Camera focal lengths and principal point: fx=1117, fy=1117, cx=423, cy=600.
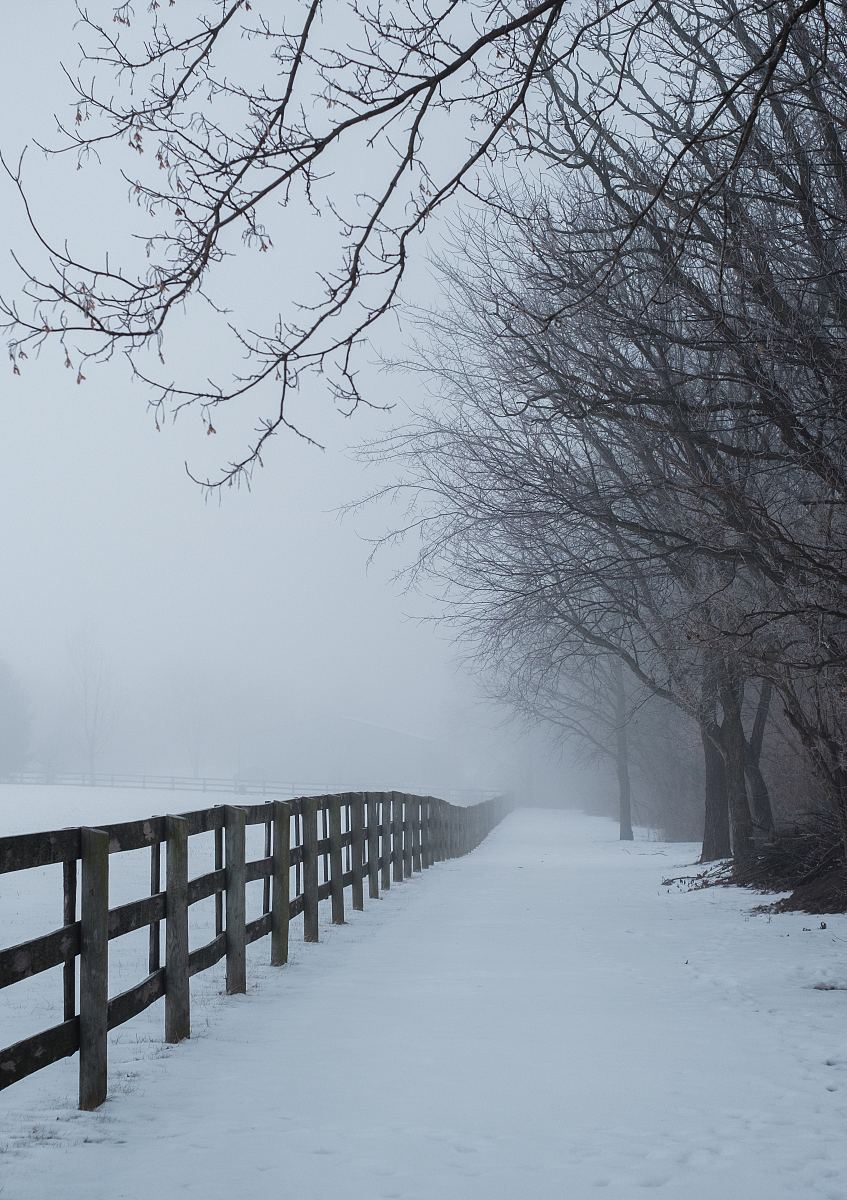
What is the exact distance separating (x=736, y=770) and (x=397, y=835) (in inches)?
205

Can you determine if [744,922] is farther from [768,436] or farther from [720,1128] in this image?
[720,1128]

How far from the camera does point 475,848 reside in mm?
28594

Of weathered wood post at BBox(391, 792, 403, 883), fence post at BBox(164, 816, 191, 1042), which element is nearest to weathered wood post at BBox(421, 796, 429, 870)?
weathered wood post at BBox(391, 792, 403, 883)

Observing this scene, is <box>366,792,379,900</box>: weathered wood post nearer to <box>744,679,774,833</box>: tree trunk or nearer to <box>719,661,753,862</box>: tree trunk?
<box>719,661,753,862</box>: tree trunk

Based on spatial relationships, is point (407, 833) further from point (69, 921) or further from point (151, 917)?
point (69, 921)

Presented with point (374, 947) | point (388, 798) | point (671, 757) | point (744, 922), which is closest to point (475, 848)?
point (671, 757)

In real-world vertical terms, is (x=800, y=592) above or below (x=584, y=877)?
Result: above

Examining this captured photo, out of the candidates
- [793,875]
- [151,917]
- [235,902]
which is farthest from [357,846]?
[151,917]

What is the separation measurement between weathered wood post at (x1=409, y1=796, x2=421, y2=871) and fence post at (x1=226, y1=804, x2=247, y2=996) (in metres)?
9.84

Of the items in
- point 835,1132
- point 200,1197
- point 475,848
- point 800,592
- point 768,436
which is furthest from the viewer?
point 475,848

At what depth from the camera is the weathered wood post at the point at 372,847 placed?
493 inches

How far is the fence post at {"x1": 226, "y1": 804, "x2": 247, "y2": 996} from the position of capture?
654cm

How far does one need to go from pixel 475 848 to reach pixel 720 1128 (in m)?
24.8

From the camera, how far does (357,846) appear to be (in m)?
11.5
